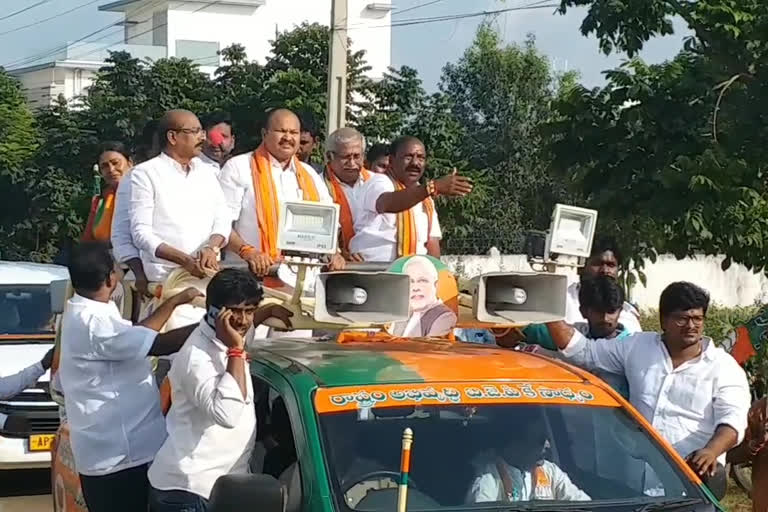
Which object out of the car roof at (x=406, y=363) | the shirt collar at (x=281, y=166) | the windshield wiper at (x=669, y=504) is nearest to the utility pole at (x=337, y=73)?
the shirt collar at (x=281, y=166)

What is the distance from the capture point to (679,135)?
980cm

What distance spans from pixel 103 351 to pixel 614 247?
9.95 feet

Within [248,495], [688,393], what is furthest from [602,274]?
[248,495]

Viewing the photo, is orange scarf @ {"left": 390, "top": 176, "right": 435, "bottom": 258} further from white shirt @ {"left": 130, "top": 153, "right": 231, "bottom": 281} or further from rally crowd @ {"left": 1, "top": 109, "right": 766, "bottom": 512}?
white shirt @ {"left": 130, "top": 153, "right": 231, "bottom": 281}

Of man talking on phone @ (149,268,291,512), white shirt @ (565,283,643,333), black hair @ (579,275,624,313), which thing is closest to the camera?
man talking on phone @ (149,268,291,512)

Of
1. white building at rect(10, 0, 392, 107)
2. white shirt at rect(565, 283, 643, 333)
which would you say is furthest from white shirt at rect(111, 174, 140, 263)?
white building at rect(10, 0, 392, 107)

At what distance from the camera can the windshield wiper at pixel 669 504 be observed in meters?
4.26

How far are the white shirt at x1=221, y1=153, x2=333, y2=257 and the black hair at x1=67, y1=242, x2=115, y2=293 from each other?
1393 mm

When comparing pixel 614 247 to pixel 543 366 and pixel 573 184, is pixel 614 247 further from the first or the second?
pixel 573 184

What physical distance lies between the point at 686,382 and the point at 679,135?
5.02 metres

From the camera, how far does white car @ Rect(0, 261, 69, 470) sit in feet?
30.7

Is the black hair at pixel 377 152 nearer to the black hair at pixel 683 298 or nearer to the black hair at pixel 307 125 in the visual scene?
the black hair at pixel 307 125

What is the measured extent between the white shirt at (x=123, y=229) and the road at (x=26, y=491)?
3.26m

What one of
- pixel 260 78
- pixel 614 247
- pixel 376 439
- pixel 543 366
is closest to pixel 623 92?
pixel 614 247
